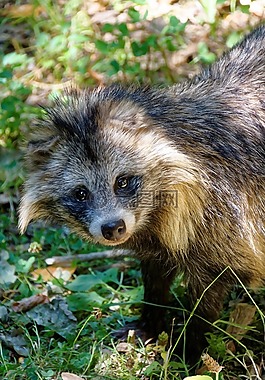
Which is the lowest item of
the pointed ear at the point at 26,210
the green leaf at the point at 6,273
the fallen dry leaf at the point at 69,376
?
the green leaf at the point at 6,273

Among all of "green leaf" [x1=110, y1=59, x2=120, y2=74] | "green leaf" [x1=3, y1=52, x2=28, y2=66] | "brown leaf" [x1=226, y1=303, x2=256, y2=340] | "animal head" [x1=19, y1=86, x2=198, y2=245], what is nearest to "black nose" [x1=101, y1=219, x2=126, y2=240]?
"animal head" [x1=19, y1=86, x2=198, y2=245]

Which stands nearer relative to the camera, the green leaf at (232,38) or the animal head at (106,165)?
the animal head at (106,165)

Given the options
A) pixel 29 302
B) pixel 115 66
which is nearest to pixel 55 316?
pixel 29 302

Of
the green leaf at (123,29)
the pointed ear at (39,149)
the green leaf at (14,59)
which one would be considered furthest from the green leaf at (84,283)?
the green leaf at (14,59)

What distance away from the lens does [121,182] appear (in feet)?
12.8

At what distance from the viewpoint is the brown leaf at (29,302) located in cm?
490

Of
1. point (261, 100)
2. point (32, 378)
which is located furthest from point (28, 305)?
point (261, 100)

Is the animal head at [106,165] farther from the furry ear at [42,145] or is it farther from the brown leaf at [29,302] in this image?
the brown leaf at [29,302]

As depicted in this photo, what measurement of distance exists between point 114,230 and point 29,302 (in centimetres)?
135

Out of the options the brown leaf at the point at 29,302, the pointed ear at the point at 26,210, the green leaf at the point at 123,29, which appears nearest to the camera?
the pointed ear at the point at 26,210

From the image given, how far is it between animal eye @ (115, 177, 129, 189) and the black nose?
0.62 ft

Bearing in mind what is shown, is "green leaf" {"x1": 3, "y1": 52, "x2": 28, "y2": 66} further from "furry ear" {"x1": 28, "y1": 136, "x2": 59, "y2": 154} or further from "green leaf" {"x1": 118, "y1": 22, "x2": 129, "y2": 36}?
"furry ear" {"x1": 28, "y1": 136, "x2": 59, "y2": 154}

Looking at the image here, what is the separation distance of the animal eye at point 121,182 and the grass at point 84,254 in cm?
79

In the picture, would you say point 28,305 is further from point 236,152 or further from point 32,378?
Answer: point 236,152
